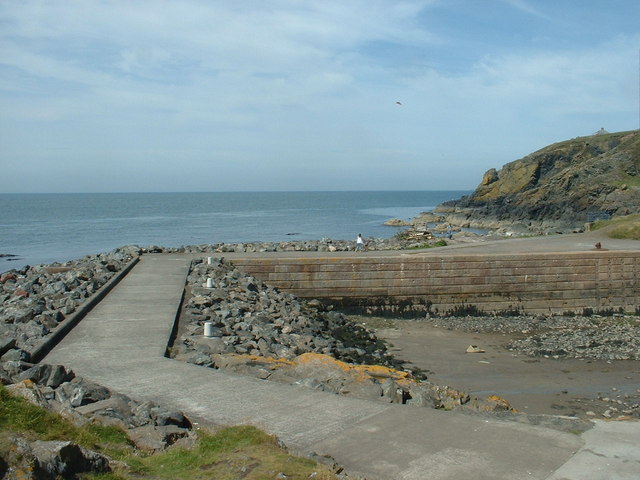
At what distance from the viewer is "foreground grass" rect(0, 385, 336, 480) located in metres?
4.16

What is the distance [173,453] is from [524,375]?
31.5ft

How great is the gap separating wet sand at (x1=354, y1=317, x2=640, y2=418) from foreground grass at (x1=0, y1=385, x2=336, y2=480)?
6.96 metres

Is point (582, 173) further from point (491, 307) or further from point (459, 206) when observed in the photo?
point (491, 307)

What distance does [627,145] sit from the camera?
61.1 m

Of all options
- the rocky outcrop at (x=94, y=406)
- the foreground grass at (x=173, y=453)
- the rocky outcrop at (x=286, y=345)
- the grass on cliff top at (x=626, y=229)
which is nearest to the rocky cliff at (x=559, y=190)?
the grass on cliff top at (x=626, y=229)

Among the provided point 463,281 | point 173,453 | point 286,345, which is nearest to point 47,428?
point 173,453

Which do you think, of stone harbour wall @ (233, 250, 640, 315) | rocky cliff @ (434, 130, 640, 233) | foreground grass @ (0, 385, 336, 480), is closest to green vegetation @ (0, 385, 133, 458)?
foreground grass @ (0, 385, 336, 480)

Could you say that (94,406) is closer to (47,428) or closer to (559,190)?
(47,428)

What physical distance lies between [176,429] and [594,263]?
17429 millimetres

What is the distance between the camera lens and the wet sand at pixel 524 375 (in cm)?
1095

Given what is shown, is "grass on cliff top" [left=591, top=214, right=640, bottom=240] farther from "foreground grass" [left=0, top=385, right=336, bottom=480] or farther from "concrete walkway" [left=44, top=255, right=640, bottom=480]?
"foreground grass" [left=0, top=385, right=336, bottom=480]

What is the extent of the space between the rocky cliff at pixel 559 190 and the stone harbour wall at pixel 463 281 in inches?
1116

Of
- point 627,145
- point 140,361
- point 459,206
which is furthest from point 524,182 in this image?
point 140,361

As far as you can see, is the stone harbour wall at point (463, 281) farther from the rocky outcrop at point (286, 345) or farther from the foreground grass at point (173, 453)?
the foreground grass at point (173, 453)
